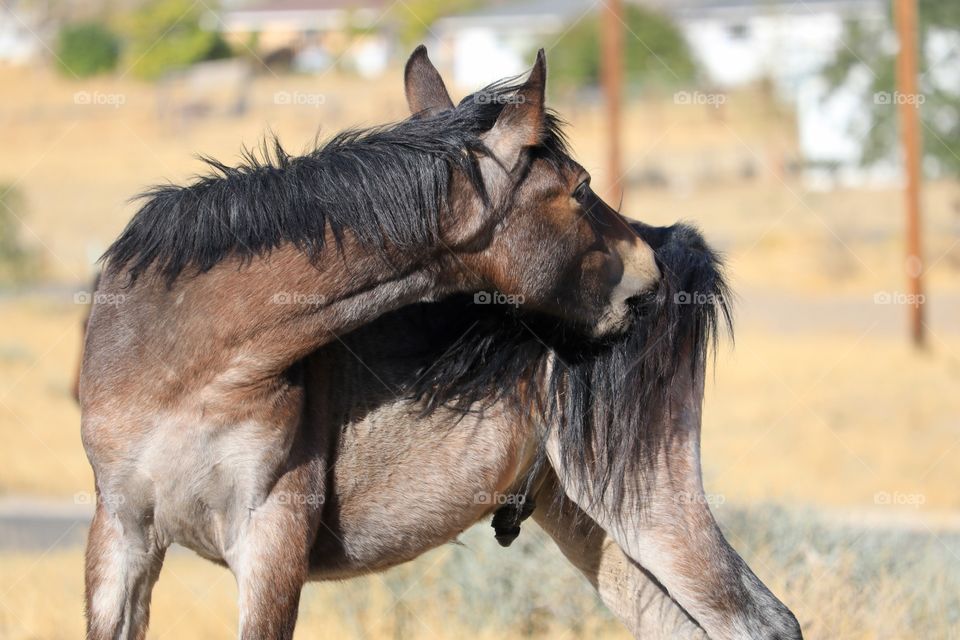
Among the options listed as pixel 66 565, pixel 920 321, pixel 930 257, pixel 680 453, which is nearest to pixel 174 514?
pixel 680 453

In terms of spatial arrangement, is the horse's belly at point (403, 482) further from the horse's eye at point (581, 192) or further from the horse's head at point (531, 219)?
the horse's eye at point (581, 192)

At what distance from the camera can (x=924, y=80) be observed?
2702 cm

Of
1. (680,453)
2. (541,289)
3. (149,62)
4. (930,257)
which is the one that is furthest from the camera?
(149,62)

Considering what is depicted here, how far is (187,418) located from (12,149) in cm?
4001

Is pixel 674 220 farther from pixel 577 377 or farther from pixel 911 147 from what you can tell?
pixel 577 377

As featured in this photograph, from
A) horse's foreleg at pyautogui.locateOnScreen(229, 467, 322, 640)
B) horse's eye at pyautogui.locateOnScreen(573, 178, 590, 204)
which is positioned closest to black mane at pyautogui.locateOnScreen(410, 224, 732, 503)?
horse's eye at pyautogui.locateOnScreen(573, 178, 590, 204)

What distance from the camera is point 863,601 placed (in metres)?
6.16

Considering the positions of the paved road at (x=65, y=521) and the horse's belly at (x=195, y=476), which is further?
the paved road at (x=65, y=521)

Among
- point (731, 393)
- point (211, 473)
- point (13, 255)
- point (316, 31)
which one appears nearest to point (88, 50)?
point (316, 31)

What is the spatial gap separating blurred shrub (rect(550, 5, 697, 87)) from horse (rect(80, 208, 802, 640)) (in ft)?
133

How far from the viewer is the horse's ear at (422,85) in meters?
4.70

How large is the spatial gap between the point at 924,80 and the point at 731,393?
1309 cm

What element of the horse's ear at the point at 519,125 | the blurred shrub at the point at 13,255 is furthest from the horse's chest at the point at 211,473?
the blurred shrub at the point at 13,255

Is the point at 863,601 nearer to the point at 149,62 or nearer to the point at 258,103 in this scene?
the point at 258,103
